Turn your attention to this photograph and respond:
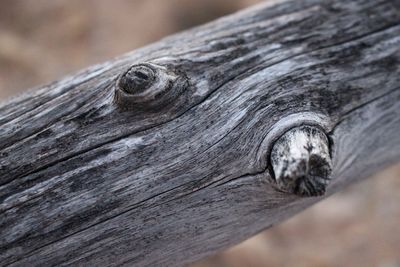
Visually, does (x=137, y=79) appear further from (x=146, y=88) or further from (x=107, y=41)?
(x=107, y=41)

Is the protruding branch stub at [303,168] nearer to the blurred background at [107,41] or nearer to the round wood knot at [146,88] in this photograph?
the round wood knot at [146,88]

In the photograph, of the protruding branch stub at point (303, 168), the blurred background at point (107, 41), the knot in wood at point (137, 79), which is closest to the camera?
the protruding branch stub at point (303, 168)

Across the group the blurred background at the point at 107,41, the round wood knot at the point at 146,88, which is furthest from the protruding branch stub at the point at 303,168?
the blurred background at the point at 107,41

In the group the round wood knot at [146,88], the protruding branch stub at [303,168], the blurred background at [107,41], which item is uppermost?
the blurred background at [107,41]

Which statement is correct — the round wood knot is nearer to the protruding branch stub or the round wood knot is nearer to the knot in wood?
the knot in wood

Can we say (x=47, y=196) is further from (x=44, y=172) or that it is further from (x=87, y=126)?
(x=87, y=126)

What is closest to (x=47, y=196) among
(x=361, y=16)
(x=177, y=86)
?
(x=177, y=86)
